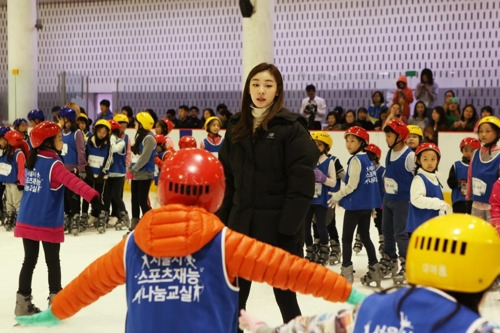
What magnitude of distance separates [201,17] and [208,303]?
16.6 metres

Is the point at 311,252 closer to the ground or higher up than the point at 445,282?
closer to the ground

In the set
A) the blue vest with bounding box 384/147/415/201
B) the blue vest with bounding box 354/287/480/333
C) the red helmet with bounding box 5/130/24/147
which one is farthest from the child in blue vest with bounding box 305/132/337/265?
the blue vest with bounding box 354/287/480/333

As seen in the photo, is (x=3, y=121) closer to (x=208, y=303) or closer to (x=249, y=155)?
(x=249, y=155)

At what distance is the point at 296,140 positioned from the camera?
4.38m

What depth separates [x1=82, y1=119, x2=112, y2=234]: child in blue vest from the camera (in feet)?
34.8

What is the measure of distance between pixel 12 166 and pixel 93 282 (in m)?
8.01

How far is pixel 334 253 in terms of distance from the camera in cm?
845

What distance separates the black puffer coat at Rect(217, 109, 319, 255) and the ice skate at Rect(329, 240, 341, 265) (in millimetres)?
3997

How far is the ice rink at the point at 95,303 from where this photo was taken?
20.1 feet

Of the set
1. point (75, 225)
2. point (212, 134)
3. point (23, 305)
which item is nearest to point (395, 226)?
point (23, 305)

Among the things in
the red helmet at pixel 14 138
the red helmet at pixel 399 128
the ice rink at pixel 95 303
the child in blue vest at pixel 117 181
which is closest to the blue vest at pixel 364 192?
the red helmet at pixel 399 128

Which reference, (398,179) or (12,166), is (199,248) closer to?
(398,179)

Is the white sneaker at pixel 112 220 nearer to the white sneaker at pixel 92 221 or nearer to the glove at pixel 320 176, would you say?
the white sneaker at pixel 92 221

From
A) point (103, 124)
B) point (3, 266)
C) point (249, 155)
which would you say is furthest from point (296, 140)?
point (103, 124)
